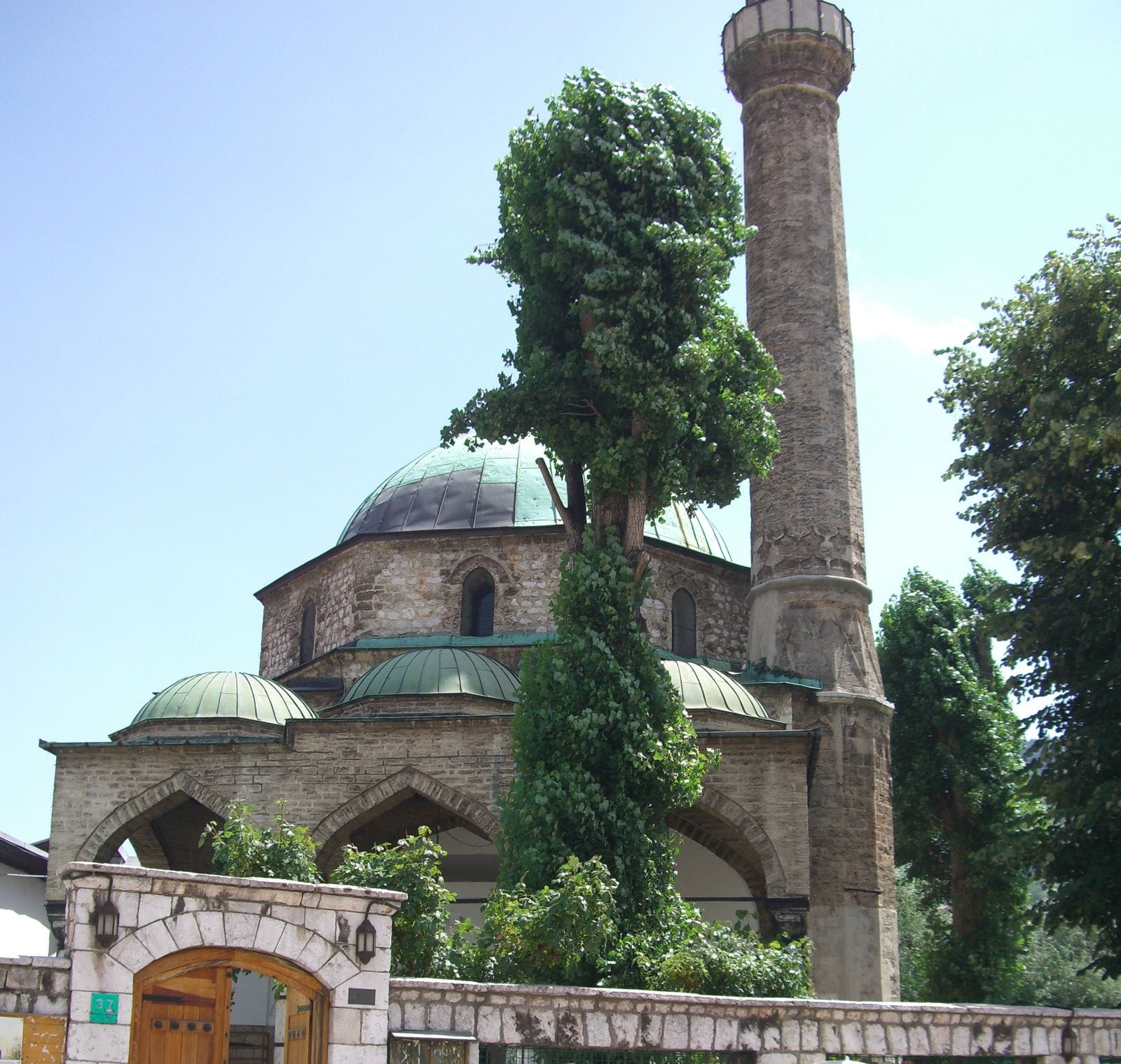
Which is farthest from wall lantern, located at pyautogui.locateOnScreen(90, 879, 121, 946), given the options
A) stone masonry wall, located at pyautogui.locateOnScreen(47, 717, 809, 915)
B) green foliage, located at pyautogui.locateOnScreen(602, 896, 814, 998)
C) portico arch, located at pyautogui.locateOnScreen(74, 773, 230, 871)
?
portico arch, located at pyautogui.locateOnScreen(74, 773, 230, 871)

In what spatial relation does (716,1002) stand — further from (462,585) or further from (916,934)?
(916,934)

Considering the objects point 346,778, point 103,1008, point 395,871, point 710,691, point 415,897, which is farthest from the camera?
point 710,691

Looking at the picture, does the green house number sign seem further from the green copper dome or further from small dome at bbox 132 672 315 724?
the green copper dome

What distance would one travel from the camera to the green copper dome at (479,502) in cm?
→ 1841

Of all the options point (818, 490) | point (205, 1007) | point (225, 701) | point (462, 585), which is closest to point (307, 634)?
point (462, 585)

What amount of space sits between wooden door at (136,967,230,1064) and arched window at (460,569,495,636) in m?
10.8

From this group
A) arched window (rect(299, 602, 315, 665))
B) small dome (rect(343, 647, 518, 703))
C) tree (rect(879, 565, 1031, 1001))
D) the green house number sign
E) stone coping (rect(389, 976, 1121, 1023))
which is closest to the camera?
the green house number sign

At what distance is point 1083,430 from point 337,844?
8.07 metres

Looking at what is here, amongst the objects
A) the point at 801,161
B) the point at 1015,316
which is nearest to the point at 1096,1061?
the point at 1015,316

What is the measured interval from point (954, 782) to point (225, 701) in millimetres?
10576

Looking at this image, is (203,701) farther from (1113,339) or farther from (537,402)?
(1113,339)

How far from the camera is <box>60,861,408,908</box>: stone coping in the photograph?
6.14m

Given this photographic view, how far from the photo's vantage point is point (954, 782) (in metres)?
19.8

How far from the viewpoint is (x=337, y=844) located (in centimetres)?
1390
